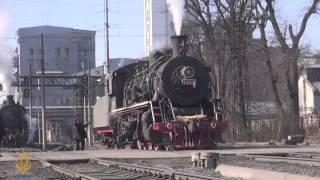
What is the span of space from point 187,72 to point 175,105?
1.42m

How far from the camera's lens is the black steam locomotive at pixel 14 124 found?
140 feet

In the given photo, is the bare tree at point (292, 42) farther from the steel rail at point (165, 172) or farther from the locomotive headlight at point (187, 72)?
the steel rail at point (165, 172)

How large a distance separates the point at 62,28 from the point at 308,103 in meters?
60.1

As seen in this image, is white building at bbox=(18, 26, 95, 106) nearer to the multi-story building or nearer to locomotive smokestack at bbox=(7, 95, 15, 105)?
the multi-story building

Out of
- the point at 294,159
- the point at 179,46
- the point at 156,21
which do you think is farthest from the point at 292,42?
the point at 294,159

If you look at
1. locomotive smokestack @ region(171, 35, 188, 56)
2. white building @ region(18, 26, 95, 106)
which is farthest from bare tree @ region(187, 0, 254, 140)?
white building @ region(18, 26, 95, 106)

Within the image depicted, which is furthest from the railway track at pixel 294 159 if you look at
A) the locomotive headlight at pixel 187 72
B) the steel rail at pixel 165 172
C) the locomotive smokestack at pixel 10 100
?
the locomotive smokestack at pixel 10 100

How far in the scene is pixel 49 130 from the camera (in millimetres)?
95625

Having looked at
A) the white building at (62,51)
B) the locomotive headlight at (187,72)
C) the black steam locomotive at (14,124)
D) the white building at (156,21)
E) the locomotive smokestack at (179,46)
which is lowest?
the black steam locomotive at (14,124)

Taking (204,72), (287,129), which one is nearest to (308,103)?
(287,129)

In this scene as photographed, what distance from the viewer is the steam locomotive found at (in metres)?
24.1

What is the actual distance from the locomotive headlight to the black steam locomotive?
20976 millimetres

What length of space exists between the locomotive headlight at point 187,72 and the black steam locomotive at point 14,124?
68.8 ft

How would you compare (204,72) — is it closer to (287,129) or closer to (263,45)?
(287,129)
